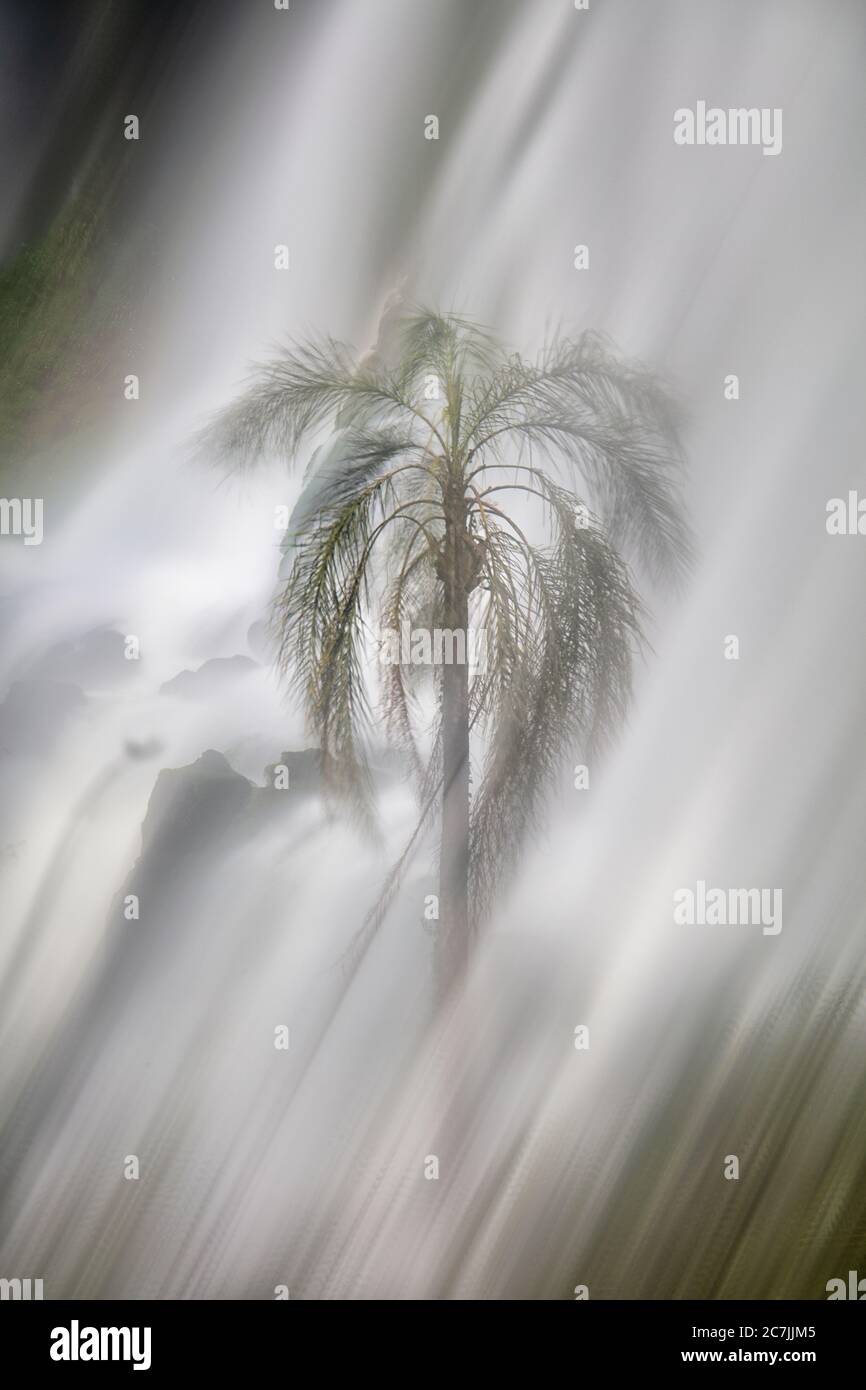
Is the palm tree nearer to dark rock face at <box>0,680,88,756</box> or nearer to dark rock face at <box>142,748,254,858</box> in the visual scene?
dark rock face at <box>142,748,254,858</box>

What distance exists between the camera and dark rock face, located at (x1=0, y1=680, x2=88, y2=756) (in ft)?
10.6

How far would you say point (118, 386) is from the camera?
3303 mm

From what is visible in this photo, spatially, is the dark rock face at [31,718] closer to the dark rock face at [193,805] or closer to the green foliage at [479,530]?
the dark rock face at [193,805]

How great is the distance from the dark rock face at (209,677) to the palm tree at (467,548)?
14 centimetres

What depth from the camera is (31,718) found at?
3.23 metres

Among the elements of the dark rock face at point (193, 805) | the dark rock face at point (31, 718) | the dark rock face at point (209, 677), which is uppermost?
the dark rock face at point (209, 677)

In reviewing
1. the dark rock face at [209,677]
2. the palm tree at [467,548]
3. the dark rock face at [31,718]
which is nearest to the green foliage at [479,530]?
the palm tree at [467,548]

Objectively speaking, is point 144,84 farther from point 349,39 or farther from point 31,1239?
point 31,1239

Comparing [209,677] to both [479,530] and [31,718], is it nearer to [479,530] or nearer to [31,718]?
[31,718]

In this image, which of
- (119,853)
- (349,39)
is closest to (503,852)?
(119,853)

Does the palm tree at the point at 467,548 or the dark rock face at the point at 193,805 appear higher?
the palm tree at the point at 467,548

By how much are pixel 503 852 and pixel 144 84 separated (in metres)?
2.62

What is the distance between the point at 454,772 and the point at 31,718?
51.0 inches

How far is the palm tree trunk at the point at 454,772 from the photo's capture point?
311cm
